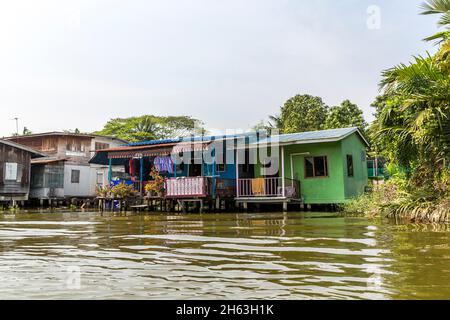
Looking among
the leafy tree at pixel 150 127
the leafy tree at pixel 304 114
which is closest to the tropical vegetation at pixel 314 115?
the leafy tree at pixel 304 114

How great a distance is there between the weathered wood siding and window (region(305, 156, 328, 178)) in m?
19.8

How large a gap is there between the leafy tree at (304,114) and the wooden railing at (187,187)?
14308mm

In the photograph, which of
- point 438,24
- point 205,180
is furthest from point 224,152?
point 438,24

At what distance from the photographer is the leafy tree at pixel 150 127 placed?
4116cm

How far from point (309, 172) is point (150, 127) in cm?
2592

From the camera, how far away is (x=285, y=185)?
17781 millimetres

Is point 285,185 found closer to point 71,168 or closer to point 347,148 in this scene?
point 347,148

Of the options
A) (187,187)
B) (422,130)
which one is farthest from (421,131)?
(187,187)

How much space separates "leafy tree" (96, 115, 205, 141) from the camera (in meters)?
41.2

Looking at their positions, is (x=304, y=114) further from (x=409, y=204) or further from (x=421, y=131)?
(x=421, y=131)

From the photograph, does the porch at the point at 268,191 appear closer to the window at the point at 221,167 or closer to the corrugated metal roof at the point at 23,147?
the window at the point at 221,167

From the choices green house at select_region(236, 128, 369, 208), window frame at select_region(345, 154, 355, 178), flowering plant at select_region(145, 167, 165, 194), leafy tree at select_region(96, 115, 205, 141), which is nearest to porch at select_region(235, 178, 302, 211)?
green house at select_region(236, 128, 369, 208)

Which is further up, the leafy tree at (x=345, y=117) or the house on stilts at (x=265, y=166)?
the leafy tree at (x=345, y=117)
